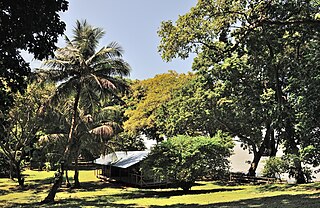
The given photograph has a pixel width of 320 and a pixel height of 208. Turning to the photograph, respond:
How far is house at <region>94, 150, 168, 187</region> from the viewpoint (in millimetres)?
27062

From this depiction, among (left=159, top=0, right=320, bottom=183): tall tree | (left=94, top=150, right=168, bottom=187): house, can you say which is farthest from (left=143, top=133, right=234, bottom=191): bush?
(left=159, top=0, right=320, bottom=183): tall tree

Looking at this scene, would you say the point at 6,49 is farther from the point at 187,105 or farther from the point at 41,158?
the point at 41,158

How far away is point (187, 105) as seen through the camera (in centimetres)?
2817

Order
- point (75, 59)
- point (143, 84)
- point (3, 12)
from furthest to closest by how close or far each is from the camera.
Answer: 1. point (143, 84)
2. point (75, 59)
3. point (3, 12)

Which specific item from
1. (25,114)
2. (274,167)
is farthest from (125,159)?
(274,167)

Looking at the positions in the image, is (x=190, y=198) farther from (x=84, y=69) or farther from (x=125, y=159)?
(x=125, y=159)

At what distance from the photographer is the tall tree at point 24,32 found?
904 centimetres

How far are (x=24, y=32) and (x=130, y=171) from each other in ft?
72.9

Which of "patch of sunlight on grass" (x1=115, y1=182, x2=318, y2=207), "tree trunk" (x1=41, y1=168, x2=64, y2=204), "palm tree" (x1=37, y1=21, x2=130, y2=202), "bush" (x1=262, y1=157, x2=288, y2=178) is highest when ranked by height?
"palm tree" (x1=37, y1=21, x2=130, y2=202)

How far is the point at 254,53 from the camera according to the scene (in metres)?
15.5

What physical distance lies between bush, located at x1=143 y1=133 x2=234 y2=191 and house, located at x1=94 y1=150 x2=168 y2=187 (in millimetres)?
1181

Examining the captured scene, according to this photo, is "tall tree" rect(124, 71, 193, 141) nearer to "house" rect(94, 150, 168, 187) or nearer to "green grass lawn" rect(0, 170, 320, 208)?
"house" rect(94, 150, 168, 187)

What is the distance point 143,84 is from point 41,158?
17.1 metres

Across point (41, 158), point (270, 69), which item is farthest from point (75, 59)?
point (41, 158)
